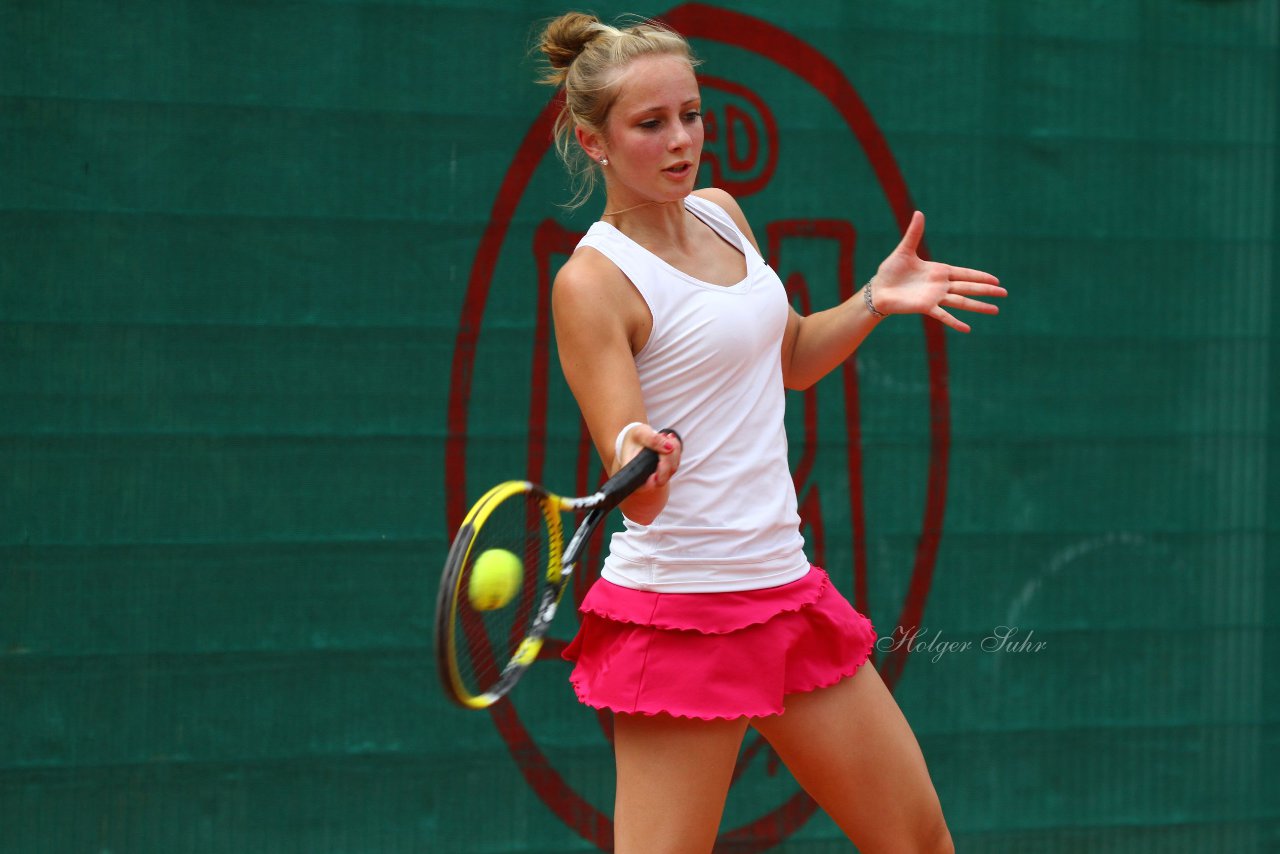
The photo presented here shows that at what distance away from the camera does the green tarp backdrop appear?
3.21 metres

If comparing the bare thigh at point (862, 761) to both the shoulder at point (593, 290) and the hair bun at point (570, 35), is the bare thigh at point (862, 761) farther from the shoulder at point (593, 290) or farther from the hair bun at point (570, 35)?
the hair bun at point (570, 35)

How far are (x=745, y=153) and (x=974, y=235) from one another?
60 centimetres

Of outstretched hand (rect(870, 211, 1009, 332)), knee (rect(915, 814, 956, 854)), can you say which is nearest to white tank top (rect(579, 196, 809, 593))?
outstretched hand (rect(870, 211, 1009, 332))

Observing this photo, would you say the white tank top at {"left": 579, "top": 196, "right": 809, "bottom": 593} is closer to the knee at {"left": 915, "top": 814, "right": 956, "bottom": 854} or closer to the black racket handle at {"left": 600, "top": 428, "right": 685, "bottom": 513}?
the black racket handle at {"left": 600, "top": 428, "right": 685, "bottom": 513}

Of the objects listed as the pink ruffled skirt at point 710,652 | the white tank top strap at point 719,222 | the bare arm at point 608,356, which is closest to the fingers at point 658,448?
the bare arm at point 608,356

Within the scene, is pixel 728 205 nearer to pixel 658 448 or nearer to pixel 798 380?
pixel 798 380

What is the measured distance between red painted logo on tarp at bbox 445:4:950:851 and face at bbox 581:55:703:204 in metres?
1.02

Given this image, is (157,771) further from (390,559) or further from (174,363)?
(174,363)

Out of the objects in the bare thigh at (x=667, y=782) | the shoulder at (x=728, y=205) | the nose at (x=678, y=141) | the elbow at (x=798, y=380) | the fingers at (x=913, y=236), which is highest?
the nose at (x=678, y=141)

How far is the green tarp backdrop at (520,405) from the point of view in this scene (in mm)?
3209

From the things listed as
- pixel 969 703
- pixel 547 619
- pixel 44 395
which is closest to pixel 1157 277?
pixel 969 703

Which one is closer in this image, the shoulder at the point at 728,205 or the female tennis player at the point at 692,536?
the female tennis player at the point at 692,536

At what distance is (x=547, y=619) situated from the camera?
7.25ft

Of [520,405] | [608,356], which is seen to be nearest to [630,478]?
[608,356]
